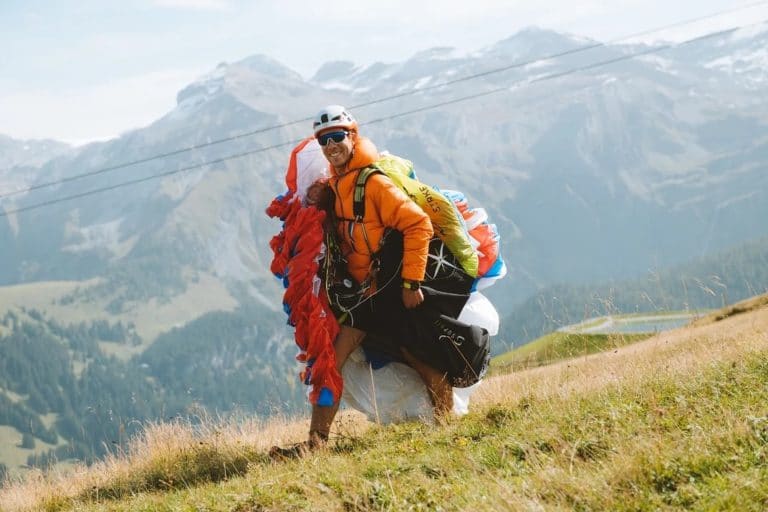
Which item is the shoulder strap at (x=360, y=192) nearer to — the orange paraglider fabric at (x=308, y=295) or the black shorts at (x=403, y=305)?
the black shorts at (x=403, y=305)

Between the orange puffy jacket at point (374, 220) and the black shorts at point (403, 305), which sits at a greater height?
the orange puffy jacket at point (374, 220)

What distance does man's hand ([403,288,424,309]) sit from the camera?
24.2 feet

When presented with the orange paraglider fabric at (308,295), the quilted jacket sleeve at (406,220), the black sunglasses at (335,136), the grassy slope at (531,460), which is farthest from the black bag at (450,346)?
the black sunglasses at (335,136)

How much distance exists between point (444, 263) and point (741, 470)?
13.5 feet

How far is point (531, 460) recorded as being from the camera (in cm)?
520

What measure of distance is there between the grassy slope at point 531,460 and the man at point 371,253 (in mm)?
488

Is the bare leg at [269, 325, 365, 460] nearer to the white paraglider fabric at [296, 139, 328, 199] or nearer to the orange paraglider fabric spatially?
the orange paraglider fabric

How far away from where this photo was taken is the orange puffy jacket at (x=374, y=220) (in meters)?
7.28

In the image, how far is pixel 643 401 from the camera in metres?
5.86

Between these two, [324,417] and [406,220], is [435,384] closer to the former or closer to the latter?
[324,417]

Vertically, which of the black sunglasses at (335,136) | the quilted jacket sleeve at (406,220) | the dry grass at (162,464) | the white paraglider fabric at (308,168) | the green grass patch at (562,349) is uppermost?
the black sunglasses at (335,136)

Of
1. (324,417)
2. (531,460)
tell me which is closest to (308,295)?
(324,417)

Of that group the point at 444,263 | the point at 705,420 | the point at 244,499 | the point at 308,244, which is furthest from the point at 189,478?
the point at 705,420

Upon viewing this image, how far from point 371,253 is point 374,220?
1.22 feet
